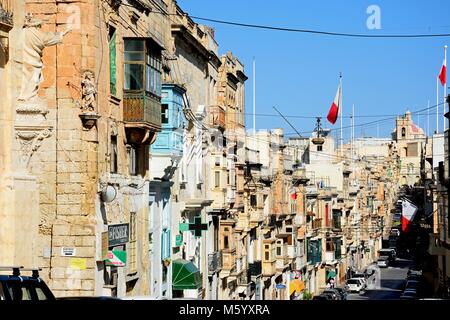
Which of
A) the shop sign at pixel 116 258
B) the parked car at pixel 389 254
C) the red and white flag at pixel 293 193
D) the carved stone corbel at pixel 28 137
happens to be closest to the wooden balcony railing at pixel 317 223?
the red and white flag at pixel 293 193

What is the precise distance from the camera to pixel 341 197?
291ft

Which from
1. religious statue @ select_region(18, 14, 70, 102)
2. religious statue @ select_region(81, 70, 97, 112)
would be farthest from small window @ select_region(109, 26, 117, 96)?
religious statue @ select_region(18, 14, 70, 102)

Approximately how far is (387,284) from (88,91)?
213 feet

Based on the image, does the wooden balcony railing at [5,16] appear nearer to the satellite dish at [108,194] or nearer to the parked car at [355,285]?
the satellite dish at [108,194]

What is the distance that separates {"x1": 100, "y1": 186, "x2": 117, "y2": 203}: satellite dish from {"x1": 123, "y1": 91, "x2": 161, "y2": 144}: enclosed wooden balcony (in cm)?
298

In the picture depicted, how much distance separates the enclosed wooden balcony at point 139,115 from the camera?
89.0 ft

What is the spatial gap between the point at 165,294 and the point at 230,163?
1367 centimetres

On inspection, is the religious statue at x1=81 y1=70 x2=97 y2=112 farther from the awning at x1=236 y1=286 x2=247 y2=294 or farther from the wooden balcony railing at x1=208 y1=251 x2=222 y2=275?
the awning at x1=236 y1=286 x2=247 y2=294

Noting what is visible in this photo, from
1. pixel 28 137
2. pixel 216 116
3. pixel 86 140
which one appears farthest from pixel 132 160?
pixel 216 116

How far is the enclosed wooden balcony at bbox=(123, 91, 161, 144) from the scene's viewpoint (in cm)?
2712

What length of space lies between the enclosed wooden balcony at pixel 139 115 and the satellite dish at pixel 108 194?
2976 mm

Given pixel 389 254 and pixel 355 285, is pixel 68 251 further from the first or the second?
pixel 389 254

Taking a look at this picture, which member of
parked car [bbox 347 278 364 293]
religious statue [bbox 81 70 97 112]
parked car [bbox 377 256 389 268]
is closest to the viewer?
religious statue [bbox 81 70 97 112]
